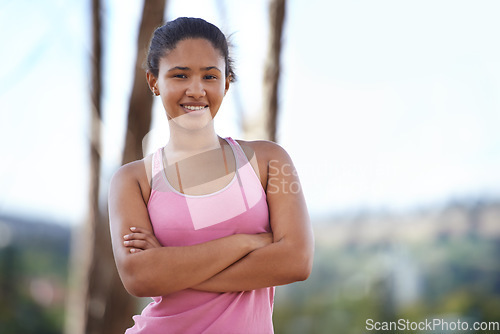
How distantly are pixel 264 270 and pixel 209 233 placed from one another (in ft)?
0.44

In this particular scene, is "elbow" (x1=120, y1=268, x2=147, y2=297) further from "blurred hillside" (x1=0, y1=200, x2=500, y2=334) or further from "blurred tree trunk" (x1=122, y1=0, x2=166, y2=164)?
"blurred hillside" (x1=0, y1=200, x2=500, y2=334)

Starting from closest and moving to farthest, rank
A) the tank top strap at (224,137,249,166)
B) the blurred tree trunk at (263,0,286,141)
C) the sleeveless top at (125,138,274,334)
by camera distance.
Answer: the sleeveless top at (125,138,274,334)
the tank top strap at (224,137,249,166)
the blurred tree trunk at (263,0,286,141)

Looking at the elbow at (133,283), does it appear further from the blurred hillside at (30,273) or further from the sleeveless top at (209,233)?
the blurred hillside at (30,273)

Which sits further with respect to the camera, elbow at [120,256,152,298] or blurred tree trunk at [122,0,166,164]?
blurred tree trunk at [122,0,166,164]

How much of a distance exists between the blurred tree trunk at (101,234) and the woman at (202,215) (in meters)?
1.46

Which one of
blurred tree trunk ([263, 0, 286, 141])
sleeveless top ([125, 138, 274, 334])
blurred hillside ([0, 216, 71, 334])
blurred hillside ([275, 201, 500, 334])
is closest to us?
sleeveless top ([125, 138, 274, 334])

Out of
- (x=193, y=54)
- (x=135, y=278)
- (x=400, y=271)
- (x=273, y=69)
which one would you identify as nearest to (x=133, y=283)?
(x=135, y=278)

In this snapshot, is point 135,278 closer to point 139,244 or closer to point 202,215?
point 139,244

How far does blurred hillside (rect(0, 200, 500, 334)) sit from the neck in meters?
2.71

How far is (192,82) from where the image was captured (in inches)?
45.6

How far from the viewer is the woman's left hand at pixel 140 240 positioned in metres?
1.13

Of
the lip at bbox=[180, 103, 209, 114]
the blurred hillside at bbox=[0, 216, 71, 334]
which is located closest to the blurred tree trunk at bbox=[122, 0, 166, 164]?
the lip at bbox=[180, 103, 209, 114]

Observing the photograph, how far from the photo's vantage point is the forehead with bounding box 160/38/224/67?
1.17 metres

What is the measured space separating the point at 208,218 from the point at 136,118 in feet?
5.44
